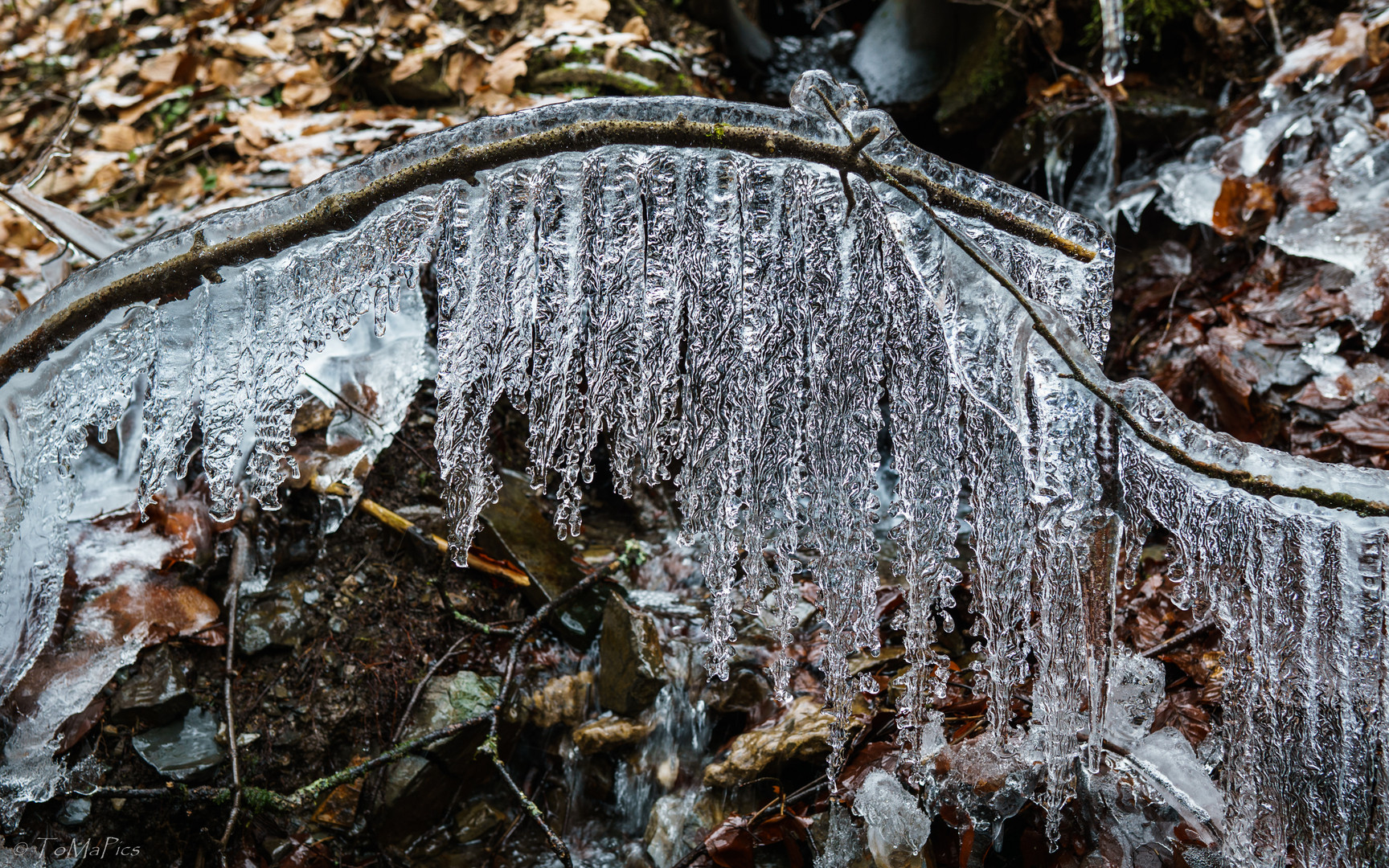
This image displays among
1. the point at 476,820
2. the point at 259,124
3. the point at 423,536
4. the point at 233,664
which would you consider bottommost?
the point at 476,820

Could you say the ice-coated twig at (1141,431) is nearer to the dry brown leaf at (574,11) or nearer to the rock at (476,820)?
the rock at (476,820)

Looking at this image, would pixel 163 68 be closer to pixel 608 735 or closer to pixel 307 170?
pixel 307 170

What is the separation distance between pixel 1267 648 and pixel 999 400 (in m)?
0.83

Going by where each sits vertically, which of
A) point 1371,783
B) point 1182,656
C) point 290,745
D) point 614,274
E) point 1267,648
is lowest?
point 290,745

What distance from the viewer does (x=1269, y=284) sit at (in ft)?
12.0

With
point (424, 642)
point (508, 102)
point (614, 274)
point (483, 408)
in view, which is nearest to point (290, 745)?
point (424, 642)

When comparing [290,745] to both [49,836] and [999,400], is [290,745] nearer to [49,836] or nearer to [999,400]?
[49,836]

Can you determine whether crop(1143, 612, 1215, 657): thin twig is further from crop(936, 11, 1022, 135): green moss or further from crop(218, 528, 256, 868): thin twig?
crop(936, 11, 1022, 135): green moss

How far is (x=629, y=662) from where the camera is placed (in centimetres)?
295

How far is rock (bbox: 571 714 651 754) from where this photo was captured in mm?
2875

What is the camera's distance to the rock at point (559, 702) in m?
2.97

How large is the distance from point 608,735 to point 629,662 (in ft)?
0.85

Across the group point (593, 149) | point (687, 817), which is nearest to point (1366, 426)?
point (687, 817)

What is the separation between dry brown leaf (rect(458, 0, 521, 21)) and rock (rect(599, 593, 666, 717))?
3.76m
